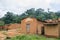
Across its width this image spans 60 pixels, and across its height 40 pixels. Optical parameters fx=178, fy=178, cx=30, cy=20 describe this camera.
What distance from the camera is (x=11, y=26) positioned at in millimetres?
40281

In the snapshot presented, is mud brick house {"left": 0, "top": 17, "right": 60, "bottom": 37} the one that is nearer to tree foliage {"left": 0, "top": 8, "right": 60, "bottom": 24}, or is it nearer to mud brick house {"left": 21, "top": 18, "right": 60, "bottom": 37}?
mud brick house {"left": 21, "top": 18, "right": 60, "bottom": 37}

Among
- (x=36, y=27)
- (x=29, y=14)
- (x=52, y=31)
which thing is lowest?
(x=52, y=31)

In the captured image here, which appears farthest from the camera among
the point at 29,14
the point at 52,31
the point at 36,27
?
the point at 29,14

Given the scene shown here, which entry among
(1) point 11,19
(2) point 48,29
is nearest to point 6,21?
(1) point 11,19

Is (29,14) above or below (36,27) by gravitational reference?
above

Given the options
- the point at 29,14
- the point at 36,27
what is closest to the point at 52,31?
the point at 36,27

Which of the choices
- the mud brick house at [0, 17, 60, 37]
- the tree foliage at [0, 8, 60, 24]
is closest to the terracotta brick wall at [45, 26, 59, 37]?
the mud brick house at [0, 17, 60, 37]

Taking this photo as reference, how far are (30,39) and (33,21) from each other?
11.0 metres

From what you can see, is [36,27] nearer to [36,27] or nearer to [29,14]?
[36,27]

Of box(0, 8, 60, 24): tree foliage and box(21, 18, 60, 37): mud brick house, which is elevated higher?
box(0, 8, 60, 24): tree foliage

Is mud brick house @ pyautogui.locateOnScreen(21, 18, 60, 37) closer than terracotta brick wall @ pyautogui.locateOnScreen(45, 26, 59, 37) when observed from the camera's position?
No

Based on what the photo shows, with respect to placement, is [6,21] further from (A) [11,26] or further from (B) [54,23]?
(B) [54,23]

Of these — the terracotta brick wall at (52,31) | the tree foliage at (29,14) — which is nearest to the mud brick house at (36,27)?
the terracotta brick wall at (52,31)

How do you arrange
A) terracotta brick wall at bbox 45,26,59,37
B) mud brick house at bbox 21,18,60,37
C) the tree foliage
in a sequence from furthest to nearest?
the tree foliage, mud brick house at bbox 21,18,60,37, terracotta brick wall at bbox 45,26,59,37
